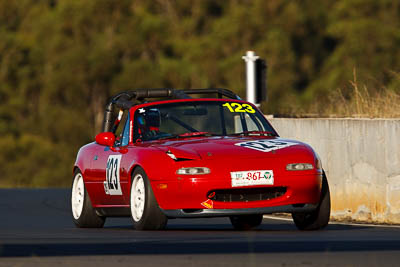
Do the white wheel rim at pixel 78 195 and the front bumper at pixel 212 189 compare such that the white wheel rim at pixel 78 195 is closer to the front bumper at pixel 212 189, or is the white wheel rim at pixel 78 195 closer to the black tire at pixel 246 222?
the black tire at pixel 246 222

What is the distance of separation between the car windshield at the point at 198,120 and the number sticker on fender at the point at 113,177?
1.25ft

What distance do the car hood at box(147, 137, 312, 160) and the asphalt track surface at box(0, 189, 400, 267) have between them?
0.78 metres

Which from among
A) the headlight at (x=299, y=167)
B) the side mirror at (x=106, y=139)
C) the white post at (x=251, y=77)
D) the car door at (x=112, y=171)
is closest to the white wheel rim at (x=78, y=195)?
the car door at (x=112, y=171)

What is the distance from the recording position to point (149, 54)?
6956 centimetres

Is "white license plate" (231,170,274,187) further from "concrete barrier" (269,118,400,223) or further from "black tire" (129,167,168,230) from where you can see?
"concrete barrier" (269,118,400,223)

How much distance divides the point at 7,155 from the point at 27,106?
8640mm

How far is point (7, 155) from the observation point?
61.3 meters

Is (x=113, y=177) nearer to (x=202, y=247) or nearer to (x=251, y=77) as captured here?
(x=202, y=247)

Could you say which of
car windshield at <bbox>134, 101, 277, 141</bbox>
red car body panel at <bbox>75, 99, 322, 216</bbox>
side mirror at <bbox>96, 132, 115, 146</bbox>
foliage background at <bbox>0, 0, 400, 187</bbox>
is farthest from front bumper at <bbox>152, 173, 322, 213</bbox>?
foliage background at <bbox>0, 0, 400, 187</bbox>

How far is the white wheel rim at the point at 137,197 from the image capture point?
42.3ft

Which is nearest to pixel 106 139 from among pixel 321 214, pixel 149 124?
pixel 149 124

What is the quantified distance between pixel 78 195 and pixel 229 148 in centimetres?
335

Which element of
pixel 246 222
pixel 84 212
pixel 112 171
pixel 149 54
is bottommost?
pixel 246 222

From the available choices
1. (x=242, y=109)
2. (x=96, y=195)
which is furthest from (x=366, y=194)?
(x=96, y=195)
